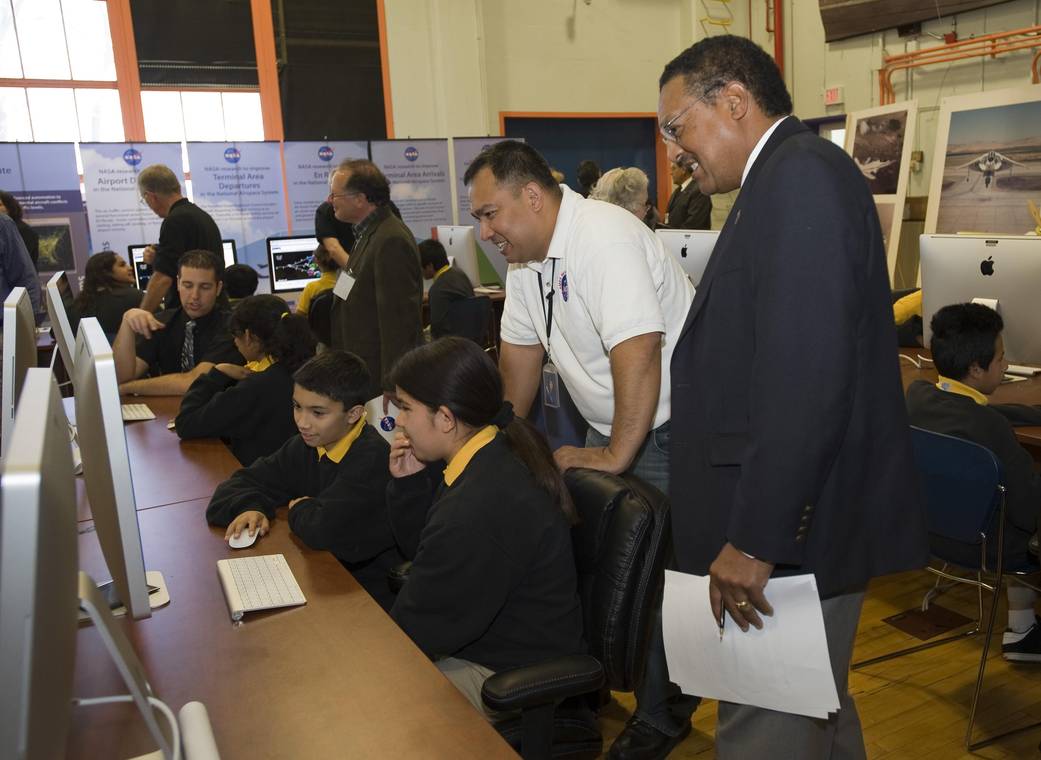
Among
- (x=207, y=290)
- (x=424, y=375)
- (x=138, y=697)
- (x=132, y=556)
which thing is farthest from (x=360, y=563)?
(x=207, y=290)

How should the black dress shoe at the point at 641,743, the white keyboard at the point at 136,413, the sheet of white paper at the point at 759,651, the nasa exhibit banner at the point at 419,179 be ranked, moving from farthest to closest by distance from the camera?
the nasa exhibit banner at the point at 419,179, the white keyboard at the point at 136,413, the black dress shoe at the point at 641,743, the sheet of white paper at the point at 759,651

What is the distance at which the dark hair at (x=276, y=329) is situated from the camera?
9.46 feet

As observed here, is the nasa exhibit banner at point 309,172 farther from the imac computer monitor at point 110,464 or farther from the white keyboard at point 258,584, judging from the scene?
the imac computer monitor at point 110,464

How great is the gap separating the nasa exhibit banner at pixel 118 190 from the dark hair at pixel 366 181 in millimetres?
4433

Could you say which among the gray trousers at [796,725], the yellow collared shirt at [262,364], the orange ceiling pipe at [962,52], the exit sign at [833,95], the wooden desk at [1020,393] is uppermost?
the orange ceiling pipe at [962,52]

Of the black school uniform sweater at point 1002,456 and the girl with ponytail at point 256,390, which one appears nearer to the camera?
the black school uniform sweater at point 1002,456

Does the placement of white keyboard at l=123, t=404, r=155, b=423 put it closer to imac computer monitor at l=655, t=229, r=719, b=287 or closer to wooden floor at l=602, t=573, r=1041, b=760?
wooden floor at l=602, t=573, r=1041, b=760

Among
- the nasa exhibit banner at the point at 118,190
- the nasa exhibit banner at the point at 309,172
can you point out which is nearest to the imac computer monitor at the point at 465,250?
the nasa exhibit banner at the point at 309,172

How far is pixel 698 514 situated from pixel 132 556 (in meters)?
0.85

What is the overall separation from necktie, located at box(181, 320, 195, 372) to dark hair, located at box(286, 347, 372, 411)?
62.6 inches

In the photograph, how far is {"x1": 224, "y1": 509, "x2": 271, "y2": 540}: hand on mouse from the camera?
2021 millimetres

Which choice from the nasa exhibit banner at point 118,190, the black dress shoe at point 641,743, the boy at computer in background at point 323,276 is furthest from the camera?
the nasa exhibit banner at point 118,190

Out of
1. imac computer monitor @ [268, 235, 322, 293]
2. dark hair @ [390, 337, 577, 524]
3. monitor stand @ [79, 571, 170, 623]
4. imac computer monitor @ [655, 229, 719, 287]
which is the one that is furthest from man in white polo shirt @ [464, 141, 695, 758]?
imac computer monitor @ [268, 235, 322, 293]

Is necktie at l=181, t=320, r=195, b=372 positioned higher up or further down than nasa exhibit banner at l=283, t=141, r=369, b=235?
further down
